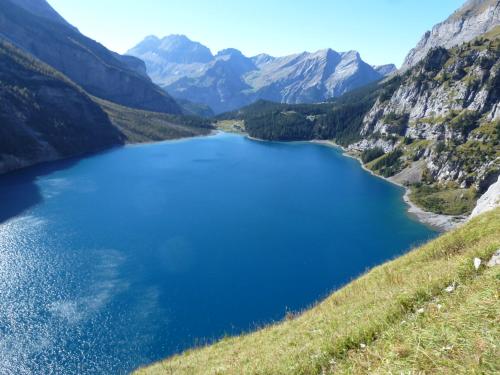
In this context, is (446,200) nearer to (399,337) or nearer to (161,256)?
(161,256)

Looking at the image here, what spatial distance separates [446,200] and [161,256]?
104m

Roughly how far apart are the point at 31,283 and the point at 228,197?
239 feet

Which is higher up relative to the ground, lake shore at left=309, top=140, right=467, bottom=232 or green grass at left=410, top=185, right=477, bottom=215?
green grass at left=410, top=185, right=477, bottom=215

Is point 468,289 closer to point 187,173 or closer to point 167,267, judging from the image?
point 167,267

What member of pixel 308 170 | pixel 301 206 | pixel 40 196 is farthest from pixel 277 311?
pixel 308 170

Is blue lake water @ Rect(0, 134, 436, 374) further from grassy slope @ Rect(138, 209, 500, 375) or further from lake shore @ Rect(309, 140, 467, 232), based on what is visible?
grassy slope @ Rect(138, 209, 500, 375)

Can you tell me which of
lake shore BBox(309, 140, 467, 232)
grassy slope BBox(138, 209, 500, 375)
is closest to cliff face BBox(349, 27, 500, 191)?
lake shore BBox(309, 140, 467, 232)

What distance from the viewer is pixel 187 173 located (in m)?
173

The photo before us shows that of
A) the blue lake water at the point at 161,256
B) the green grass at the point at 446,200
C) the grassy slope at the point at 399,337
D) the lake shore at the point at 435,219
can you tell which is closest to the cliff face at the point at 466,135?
the green grass at the point at 446,200

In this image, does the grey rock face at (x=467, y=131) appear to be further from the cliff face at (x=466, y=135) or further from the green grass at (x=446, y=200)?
the green grass at (x=446, y=200)

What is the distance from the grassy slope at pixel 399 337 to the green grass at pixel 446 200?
118038 mm

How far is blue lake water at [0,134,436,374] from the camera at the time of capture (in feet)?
182

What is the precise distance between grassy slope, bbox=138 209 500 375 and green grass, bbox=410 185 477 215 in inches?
4647

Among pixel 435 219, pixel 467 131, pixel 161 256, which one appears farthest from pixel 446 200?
pixel 161 256
